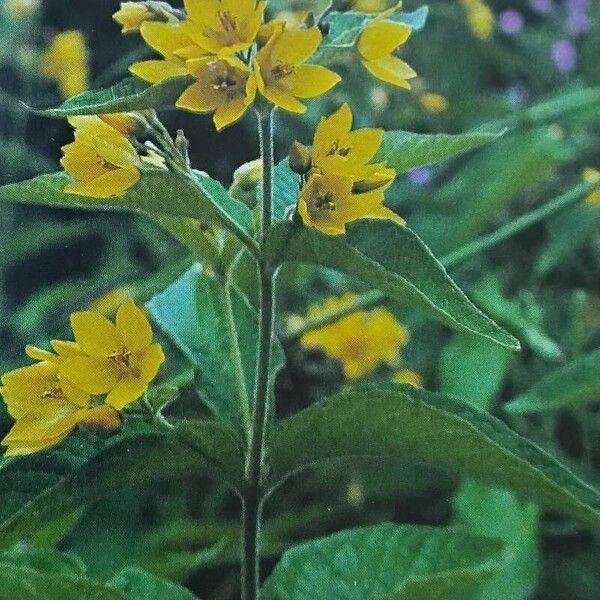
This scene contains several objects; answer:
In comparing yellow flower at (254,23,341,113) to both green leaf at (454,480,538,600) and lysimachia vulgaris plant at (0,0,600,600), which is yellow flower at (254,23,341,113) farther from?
green leaf at (454,480,538,600)

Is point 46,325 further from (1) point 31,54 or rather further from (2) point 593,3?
(2) point 593,3

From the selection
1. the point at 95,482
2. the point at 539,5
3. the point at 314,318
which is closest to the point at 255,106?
the point at 95,482

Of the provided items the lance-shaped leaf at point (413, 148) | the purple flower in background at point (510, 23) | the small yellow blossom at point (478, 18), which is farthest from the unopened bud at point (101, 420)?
the purple flower in background at point (510, 23)

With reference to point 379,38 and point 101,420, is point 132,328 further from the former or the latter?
point 379,38

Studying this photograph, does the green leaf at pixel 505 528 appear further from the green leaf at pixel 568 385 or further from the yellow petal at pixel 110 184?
the yellow petal at pixel 110 184

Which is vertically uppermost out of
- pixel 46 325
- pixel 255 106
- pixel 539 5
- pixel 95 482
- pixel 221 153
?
pixel 255 106

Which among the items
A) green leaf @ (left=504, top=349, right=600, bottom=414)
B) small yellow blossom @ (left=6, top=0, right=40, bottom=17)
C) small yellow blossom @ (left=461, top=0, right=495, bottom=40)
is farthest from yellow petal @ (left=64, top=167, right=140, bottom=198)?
small yellow blossom @ (left=461, top=0, right=495, bottom=40)
